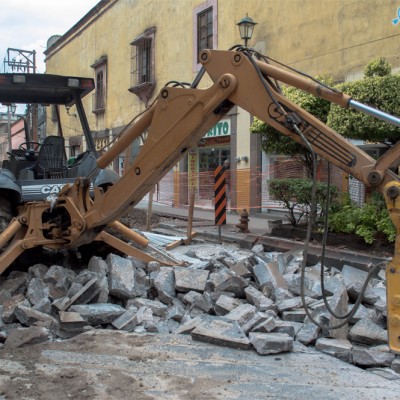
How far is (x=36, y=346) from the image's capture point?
4746mm

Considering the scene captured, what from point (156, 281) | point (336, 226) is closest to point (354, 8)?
point (336, 226)

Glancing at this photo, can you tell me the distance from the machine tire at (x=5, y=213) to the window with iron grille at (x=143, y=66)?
1510 centimetres

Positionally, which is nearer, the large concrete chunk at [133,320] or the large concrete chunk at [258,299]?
the large concrete chunk at [133,320]

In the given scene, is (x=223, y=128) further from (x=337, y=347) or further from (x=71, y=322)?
(x=337, y=347)

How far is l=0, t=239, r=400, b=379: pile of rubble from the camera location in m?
4.76

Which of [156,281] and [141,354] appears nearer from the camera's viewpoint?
[141,354]

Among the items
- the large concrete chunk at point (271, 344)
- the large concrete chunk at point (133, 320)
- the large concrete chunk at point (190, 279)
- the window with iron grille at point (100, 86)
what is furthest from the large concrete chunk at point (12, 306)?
the window with iron grille at point (100, 86)

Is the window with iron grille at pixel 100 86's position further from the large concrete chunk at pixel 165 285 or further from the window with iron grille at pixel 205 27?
the large concrete chunk at pixel 165 285

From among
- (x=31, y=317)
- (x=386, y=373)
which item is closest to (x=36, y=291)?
(x=31, y=317)

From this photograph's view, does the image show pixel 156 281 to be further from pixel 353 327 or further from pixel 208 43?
pixel 208 43

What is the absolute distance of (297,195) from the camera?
380 inches

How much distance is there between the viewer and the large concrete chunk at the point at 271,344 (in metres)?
4.57

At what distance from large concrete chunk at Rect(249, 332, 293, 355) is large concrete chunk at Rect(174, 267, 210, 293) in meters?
1.38

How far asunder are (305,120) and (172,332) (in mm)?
2530
